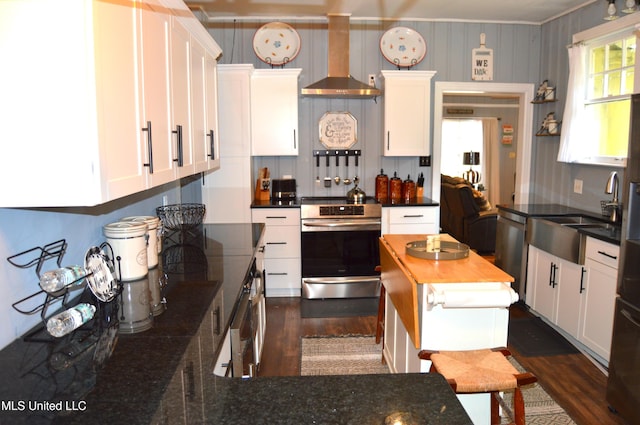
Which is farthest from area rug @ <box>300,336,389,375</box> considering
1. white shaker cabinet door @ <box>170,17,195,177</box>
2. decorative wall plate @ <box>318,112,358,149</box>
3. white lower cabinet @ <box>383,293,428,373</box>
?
decorative wall plate @ <box>318,112,358,149</box>

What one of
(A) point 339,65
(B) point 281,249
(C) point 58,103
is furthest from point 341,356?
(A) point 339,65

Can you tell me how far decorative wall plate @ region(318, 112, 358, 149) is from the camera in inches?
198

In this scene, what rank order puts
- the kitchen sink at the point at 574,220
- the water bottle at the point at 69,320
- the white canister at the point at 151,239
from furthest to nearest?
the kitchen sink at the point at 574,220 → the white canister at the point at 151,239 → the water bottle at the point at 69,320

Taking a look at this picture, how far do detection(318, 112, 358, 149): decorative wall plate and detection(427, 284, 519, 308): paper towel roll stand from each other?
3.21 metres

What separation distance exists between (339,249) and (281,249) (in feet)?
1.84

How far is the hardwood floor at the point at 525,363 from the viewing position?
2754 mm

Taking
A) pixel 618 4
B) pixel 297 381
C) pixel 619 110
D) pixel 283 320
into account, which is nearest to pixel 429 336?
pixel 297 381

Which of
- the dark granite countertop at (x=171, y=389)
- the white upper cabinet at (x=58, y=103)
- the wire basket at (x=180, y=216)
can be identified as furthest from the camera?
the wire basket at (x=180, y=216)

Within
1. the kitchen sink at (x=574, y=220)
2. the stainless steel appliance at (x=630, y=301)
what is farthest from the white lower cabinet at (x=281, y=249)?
the stainless steel appliance at (x=630, y=301)

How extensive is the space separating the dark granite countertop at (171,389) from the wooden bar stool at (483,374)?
70 centimetres

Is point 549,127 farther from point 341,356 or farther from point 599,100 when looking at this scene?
point 341,356

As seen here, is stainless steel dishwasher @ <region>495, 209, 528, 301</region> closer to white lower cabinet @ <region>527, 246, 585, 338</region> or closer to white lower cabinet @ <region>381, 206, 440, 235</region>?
white lower cabinet @ <region>527, 246, 585, 338</region>

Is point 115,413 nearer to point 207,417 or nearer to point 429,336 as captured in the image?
point 207,417

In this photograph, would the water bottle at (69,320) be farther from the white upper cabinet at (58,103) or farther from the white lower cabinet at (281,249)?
the white lower cabinet at (281,249)
